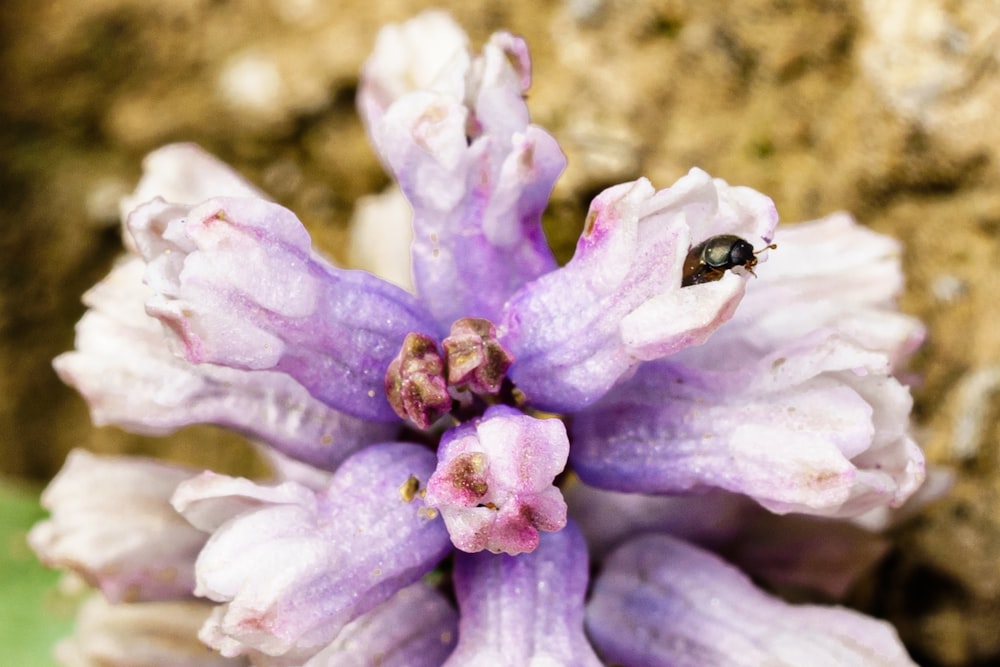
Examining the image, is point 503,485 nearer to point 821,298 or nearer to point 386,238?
point 821,298

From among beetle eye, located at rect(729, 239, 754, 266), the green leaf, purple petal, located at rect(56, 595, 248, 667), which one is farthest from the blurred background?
beetle eye, located at rect(729, 239, 754, 266)

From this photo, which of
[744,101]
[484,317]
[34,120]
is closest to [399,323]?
[484,317]

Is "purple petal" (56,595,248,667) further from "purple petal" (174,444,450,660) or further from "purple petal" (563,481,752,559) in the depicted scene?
"purple petal" (563,481,752,559)

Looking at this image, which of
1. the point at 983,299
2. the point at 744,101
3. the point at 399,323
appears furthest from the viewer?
the point at 744,101

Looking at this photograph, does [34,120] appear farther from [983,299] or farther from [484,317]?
[983,299]

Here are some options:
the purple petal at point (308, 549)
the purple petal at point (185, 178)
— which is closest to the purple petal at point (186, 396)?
the purple petal at point (308, 549)

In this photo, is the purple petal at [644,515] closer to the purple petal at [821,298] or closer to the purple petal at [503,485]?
the purple petal at [821,298]
